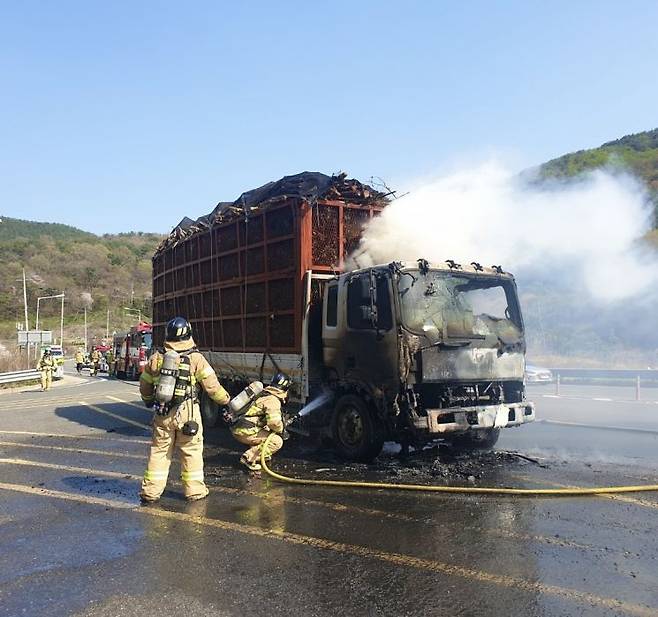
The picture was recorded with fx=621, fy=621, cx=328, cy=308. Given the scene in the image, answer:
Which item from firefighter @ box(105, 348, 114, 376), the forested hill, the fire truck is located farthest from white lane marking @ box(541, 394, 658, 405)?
the forested hill

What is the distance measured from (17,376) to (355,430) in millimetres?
23849

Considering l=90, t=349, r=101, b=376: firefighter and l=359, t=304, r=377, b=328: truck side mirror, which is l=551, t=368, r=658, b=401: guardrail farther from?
l=90, t=349, r=101, b=376: firefighter

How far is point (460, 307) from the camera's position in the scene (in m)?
7.65

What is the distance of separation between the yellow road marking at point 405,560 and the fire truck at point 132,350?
21568mm

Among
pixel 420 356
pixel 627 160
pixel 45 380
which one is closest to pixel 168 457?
pixel 420 356

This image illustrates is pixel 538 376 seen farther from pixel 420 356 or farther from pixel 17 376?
pixel 17 376

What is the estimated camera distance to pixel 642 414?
13.6 m

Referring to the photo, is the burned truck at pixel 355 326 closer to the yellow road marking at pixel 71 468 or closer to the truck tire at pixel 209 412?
the truck tire at pixel 209 412

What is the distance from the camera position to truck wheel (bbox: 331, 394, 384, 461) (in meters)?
7.40

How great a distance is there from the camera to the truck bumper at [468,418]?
6883 millimetres

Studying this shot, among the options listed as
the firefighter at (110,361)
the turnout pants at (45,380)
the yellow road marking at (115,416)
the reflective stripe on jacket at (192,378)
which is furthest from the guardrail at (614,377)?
the firefighter at (110,361)

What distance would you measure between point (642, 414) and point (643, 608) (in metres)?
11.4

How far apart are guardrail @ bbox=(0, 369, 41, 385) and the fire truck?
3.98 m

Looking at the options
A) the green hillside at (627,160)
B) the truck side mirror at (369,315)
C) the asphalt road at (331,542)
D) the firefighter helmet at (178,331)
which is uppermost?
the green hillside at (627,160)
